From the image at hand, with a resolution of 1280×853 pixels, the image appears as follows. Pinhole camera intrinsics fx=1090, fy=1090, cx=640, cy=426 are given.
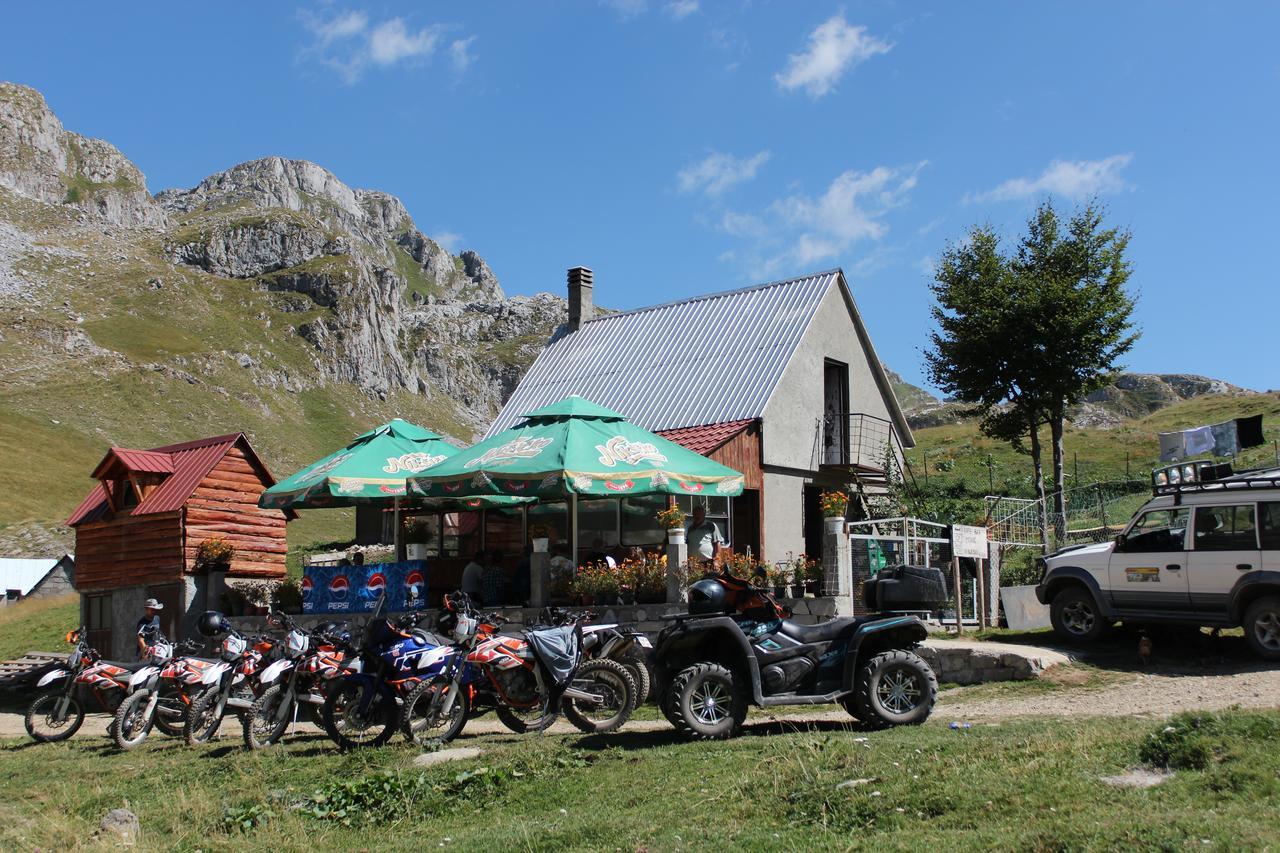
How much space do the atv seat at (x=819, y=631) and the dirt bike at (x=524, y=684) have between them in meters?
1.91

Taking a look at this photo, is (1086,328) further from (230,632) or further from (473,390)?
(473,390)

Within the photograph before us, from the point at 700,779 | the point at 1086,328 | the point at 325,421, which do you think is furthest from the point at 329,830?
the point at 325,421

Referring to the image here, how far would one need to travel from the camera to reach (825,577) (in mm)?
14398

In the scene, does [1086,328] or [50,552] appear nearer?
[1086,328]

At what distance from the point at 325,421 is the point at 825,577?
4272 inches

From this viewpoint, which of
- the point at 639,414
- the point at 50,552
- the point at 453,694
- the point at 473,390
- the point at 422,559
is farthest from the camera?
the point at 473,390

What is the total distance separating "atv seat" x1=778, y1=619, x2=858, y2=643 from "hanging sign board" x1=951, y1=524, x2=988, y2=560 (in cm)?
567

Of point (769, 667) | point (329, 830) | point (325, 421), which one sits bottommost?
point (329, 830)

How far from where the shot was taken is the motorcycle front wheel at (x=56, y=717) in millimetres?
16469

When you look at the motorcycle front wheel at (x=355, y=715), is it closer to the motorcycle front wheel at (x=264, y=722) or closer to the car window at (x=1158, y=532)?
the motorcycle front wheel at (x=264, y=722)

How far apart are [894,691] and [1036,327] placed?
1863 cm

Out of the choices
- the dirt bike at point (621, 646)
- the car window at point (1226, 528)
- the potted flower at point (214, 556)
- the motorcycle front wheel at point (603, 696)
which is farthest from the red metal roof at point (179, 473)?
the car window at point (1226, 528)

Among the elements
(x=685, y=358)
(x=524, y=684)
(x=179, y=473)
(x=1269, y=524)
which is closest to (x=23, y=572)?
(x=179, y=473)

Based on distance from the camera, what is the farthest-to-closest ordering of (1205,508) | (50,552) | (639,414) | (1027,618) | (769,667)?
(50,552) < (639,414) < (1027,618) < (1205,508) < (769,667)
